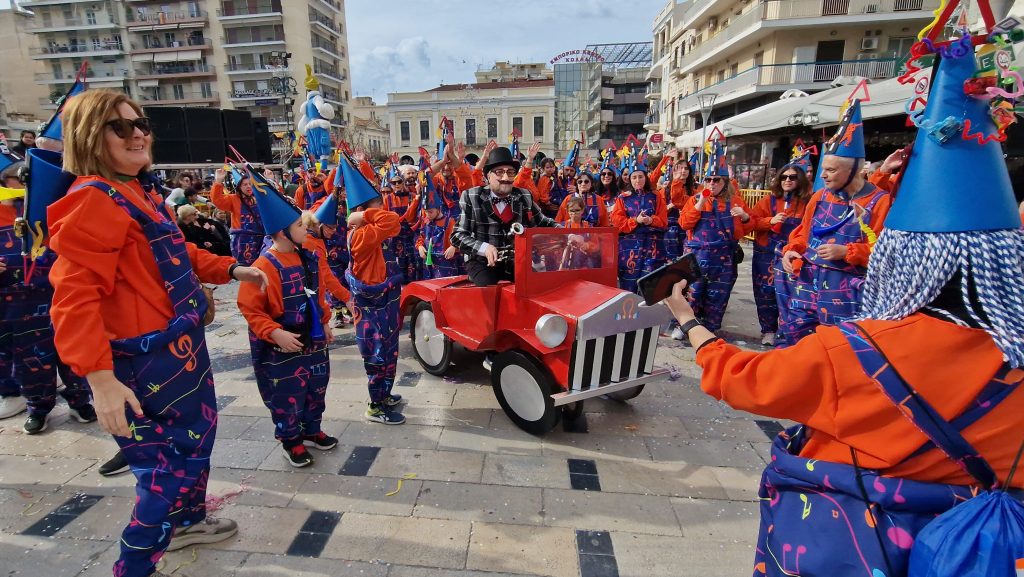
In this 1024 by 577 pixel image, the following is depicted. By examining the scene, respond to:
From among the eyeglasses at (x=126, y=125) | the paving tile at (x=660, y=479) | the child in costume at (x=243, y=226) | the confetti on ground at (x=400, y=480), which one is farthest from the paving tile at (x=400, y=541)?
the child in costume at (x=243, y=226)

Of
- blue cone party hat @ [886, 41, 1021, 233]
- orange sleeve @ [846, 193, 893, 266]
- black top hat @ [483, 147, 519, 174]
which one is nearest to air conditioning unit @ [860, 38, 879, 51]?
orange sleeve @ [846, 193, 893, 266]

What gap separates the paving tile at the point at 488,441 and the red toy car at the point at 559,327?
0.11 m

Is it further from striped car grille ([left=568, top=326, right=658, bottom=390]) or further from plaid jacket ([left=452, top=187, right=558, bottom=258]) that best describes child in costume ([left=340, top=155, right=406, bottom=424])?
striped car grille ([left=568, top=326, right=658, bottom=390])

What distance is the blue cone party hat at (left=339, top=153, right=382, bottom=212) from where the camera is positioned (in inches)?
144

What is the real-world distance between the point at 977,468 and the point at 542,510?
2.15m

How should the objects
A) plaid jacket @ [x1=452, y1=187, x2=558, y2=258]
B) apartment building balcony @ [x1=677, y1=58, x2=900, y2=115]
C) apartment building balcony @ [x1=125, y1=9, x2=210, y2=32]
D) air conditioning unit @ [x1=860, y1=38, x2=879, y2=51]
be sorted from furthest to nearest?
apartment building balcony @ [x1=125, y1=9, x2=210, y2=32] → air conditioning unit @ [x1=860, y1=38, x2=879, y2=51] → apartment building balcony @ [x1=677, y1=58, x2=900, y2=115] → plaid jacket @ [x1=452, y1=187, x2=558, y2=258]

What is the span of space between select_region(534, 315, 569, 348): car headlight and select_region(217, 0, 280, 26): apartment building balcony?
2128 inches

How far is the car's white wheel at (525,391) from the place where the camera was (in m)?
3.49

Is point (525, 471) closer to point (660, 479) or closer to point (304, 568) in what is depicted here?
point (660, 479)

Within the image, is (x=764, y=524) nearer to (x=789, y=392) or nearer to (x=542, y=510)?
(x=789, y=392)

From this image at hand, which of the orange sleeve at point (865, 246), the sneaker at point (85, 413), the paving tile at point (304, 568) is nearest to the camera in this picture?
the paving tile at point (304, 568)

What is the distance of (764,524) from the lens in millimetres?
1546

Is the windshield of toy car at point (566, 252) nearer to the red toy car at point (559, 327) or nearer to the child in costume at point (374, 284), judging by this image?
the red toy car at point (559, 327)

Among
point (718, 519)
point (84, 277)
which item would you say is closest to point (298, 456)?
point (84, 277)
